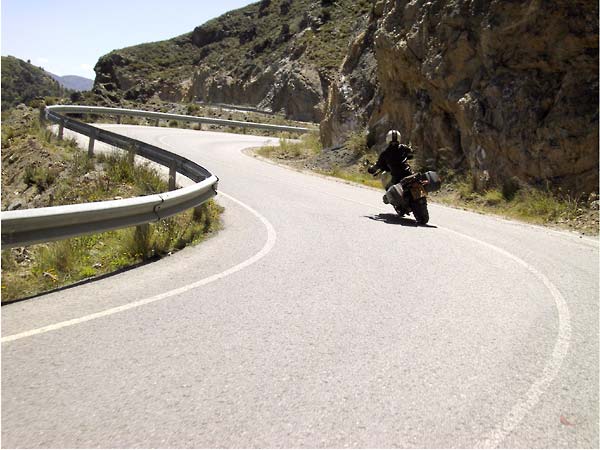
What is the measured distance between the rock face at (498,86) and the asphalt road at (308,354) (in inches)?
273

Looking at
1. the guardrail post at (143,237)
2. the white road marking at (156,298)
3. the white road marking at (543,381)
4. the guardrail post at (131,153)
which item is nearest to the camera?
the white road marking at (543,381)

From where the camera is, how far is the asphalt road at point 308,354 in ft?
10.5

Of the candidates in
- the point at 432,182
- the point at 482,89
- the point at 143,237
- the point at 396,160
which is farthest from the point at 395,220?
the point at 482,89

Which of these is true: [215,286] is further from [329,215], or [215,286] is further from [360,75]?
[360,75]

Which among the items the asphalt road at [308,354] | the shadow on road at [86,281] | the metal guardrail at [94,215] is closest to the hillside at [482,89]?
the asphalt road at [308,354]

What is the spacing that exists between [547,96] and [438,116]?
4.02m

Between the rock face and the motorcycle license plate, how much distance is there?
4.85m

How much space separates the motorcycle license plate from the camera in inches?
426

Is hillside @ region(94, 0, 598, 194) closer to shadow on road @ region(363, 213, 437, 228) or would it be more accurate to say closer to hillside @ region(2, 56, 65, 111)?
shadow on road @ region(363, 213, 437, 228)

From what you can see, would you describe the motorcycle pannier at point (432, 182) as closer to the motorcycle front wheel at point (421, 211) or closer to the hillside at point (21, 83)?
the motorcycle front wheel at point (421, 211)

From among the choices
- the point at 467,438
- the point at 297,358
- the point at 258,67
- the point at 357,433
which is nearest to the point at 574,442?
the point at 467,438

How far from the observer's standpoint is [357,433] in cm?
319

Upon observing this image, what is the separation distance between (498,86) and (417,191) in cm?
670

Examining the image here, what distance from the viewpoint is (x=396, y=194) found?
11.0 meters
